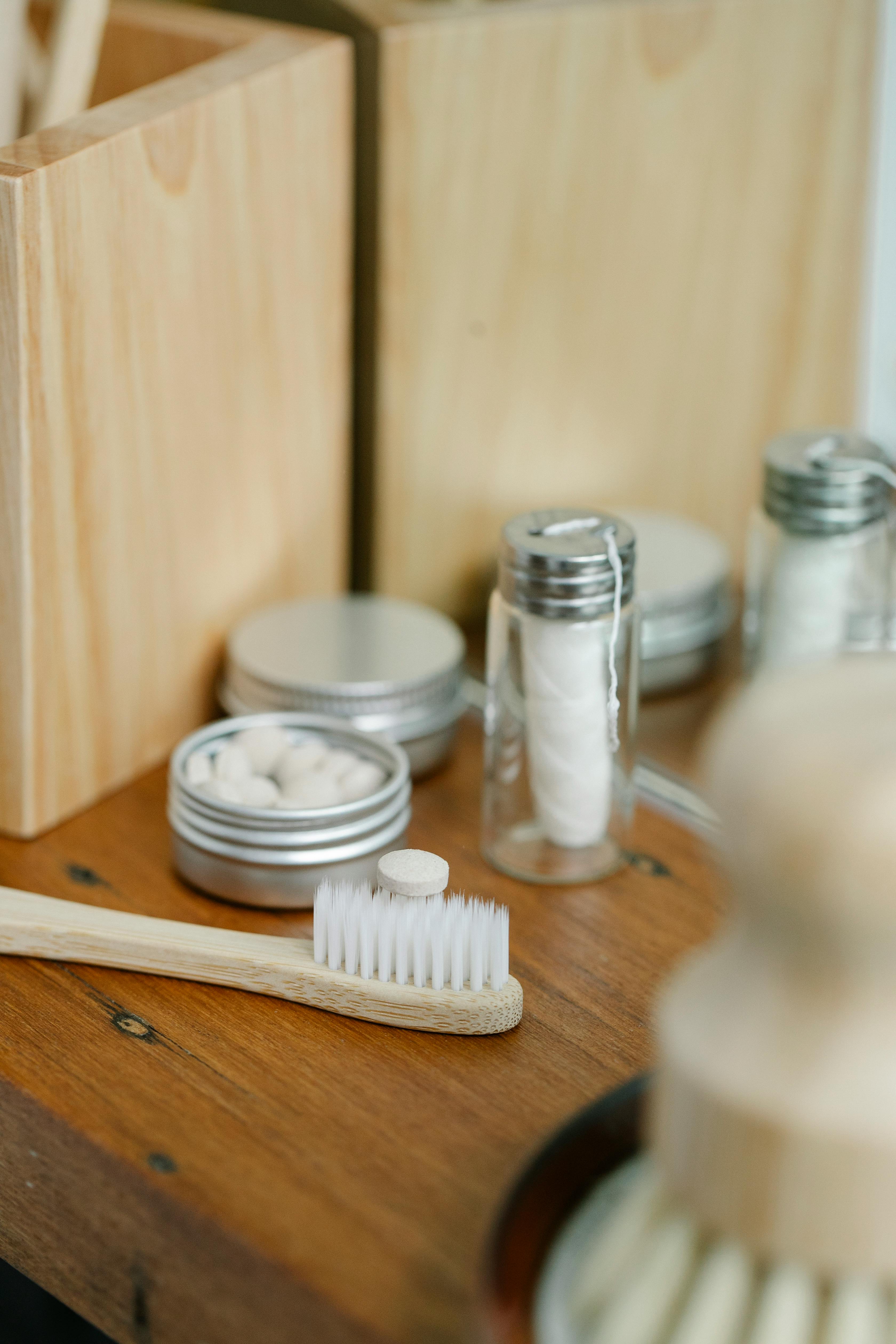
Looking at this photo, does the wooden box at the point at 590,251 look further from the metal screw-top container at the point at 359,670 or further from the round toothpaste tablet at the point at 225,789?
the round toothpaste tablet at the point at 225,789

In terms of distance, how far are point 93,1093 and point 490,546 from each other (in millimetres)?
391

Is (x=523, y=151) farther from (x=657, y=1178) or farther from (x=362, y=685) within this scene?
(x=657, y=1178)

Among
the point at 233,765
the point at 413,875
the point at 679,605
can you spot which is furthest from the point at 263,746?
the point at 679,605

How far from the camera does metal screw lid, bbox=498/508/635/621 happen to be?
19.6 inches

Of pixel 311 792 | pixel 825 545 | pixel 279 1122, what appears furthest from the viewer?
pixel 825 545

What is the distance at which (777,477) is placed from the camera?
2.05ft

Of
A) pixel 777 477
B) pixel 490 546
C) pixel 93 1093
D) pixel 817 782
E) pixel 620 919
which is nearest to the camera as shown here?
pixel 817 782

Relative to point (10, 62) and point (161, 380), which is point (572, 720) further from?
point (10, 62)

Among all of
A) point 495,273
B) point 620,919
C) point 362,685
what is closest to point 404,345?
point 495,273

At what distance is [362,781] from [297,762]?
27mm

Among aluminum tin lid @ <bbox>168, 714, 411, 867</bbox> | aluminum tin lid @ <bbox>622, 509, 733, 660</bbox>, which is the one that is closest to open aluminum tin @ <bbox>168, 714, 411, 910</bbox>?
aluminum tin lid @ <bbox>168, 714, 411, 867</bbox>

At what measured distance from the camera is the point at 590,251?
2.31ft

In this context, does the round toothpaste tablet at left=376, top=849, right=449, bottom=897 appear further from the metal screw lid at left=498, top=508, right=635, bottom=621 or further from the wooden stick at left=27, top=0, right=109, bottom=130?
the wooden stick at left=27, top=0, right=109, bottom=130

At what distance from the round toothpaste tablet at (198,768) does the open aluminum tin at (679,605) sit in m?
0.20
